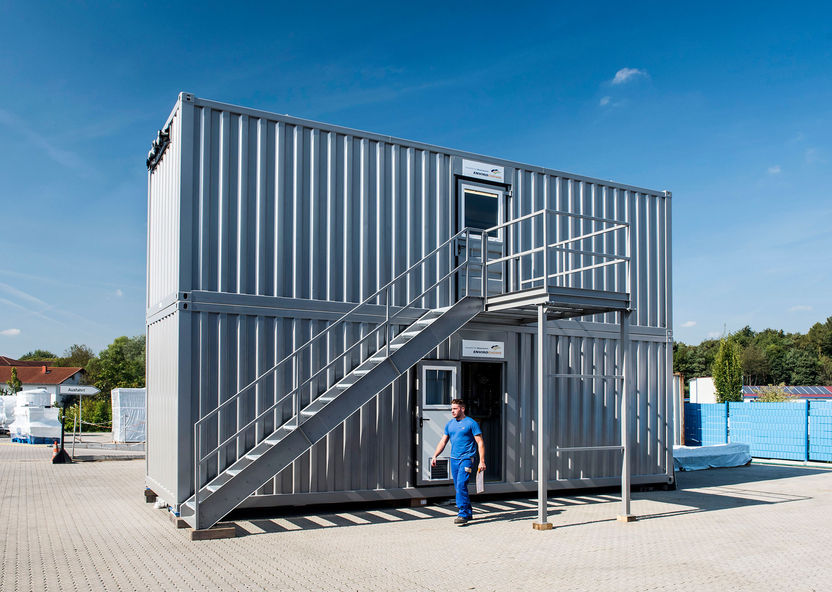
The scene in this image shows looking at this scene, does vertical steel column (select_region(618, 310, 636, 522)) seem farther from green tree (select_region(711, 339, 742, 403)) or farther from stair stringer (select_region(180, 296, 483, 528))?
green tree (select_region(711, 339, 742, 403))

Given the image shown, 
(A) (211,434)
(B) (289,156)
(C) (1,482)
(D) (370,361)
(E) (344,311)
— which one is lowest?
(C) (1,482)

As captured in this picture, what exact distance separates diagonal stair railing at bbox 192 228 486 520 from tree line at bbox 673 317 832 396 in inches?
2847

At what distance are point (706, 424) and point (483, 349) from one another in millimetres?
14324

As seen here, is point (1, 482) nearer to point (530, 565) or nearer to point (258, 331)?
point (258, 331)

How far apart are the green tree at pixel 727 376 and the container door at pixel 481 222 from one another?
71.2 feet

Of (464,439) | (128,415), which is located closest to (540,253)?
(464,439)

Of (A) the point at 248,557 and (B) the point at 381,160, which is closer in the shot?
(A) the point at 248,557

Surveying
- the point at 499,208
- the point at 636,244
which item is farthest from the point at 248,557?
the point at 636,244

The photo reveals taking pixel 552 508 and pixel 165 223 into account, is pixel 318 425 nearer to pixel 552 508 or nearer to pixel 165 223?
pixel 165 223

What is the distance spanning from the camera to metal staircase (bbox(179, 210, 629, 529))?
9.48m

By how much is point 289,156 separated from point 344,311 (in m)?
2.50

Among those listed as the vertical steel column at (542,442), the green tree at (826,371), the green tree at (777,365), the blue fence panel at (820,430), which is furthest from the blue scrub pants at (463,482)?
the green tree at (777,365)

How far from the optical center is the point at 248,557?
8.16 m

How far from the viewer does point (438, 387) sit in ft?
40.3
